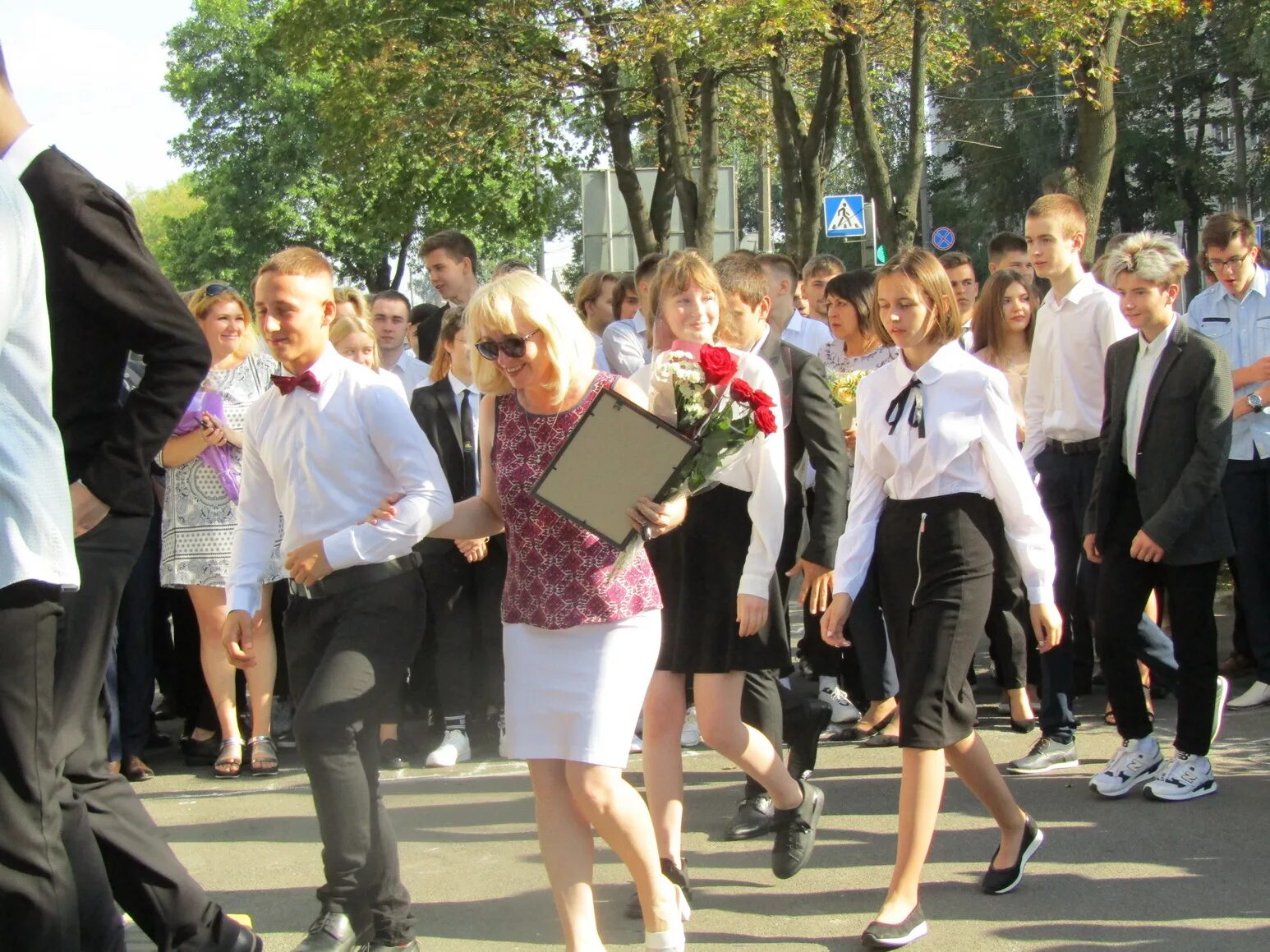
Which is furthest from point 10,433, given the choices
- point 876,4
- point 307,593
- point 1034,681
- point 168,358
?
point 876,4

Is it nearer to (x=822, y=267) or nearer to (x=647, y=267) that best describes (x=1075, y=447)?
(x=647, y=267)

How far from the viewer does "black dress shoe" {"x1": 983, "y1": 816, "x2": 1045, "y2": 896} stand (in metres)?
4.91

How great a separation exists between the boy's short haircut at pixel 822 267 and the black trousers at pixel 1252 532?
309 cm

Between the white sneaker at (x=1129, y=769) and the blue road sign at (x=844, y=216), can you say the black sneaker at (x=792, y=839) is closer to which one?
the white sneaker at (x=1129, y=769)

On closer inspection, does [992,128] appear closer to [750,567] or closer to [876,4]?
[876,4]

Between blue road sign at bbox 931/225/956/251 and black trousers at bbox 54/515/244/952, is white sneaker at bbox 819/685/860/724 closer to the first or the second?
black trousers at bbox 54/515/244/952

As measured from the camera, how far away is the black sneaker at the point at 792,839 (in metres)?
5.13

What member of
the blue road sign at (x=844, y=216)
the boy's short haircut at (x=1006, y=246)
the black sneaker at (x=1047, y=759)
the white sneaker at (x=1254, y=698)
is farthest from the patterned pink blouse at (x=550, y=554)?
the blue road sign at (x=844, y=216)

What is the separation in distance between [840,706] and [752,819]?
2.13 m

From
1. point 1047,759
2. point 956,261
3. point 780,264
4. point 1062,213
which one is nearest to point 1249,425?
point 1062,213

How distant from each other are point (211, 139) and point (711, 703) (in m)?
52.0

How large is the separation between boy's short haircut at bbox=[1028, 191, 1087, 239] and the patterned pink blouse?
344 cm

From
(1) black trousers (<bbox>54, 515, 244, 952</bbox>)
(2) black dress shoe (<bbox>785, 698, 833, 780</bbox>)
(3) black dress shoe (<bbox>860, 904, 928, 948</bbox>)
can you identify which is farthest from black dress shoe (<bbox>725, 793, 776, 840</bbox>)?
(1) black trousers (<bbox>54, 515, 244, 952</bbox>)

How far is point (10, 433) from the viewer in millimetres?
3178
